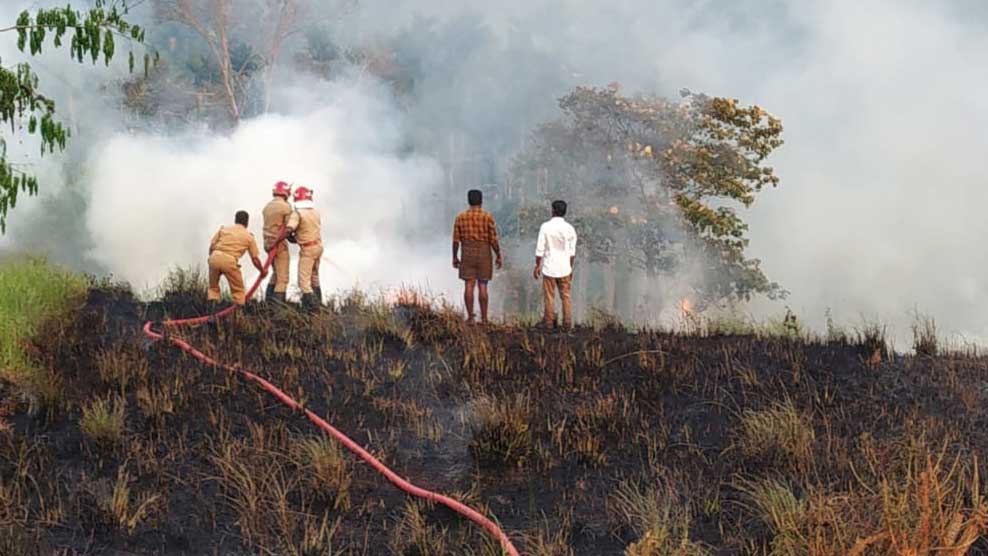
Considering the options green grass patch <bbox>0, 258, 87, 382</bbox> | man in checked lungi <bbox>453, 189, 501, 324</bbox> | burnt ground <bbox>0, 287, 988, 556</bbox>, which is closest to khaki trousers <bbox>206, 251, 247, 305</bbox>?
green grass patch <bbox>0, 258, 87, 382</bbox>

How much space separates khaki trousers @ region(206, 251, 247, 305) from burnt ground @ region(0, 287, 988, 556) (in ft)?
6.89

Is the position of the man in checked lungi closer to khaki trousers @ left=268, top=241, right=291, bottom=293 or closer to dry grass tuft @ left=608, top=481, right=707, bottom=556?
khaki trousers @ left=268, top=241, right=291, bottom=293

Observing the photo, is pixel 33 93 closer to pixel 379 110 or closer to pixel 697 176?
pixel 697 176

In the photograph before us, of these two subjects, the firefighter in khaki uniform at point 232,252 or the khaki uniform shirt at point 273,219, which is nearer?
the firefighter in khaki uniform at point 232,252

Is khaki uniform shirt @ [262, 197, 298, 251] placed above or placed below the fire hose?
above

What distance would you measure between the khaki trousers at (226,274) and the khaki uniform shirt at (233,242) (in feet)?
0.20

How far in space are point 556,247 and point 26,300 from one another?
578cm

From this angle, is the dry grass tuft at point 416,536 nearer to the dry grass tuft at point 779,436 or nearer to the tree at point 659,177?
the dry grass tuft at point 779,436

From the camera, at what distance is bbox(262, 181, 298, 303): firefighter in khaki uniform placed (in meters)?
12.4

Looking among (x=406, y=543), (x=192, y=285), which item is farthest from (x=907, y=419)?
(x=192, y=285)

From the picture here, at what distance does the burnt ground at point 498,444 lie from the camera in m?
5.57

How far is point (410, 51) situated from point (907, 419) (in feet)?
119

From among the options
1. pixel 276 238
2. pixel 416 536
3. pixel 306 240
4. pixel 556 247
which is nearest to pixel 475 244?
pixel 556 247

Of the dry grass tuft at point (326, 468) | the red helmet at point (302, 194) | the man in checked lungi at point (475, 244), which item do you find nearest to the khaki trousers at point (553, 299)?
the man in checked lungi at point (475, 244)
